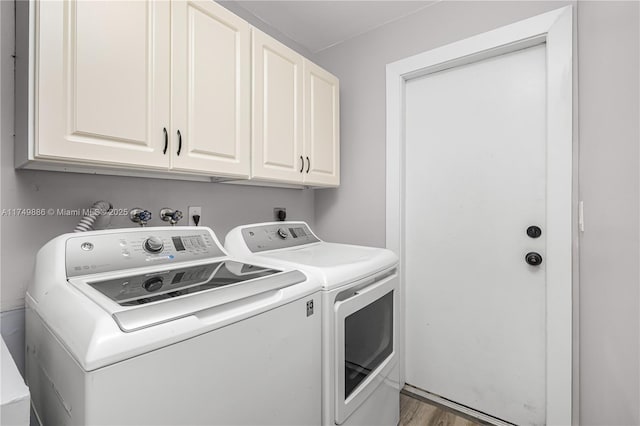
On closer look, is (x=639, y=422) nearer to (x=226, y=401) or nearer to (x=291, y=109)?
(x=226, y=401)

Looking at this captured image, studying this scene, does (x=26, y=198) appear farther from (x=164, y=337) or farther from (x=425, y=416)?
(x=425, y=416)

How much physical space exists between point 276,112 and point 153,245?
0.91 metres

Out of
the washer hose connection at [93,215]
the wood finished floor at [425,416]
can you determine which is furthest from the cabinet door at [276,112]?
the wood finished floor at [425,416]

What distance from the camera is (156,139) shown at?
3.71ft

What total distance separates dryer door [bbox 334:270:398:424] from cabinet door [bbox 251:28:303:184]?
2.49ft

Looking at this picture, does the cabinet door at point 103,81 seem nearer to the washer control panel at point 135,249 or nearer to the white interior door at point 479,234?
the washer control panel at point 135,249

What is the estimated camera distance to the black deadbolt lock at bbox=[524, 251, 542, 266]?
62.3 inches

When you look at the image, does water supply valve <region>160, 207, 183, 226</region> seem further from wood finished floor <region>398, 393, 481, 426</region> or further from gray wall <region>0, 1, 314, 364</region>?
wood finished floor <region>398, 393, 481, 426</region>

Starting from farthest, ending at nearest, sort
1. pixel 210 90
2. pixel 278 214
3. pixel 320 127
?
1. pixel 278 214
2. pixel 320 127
3. pixel 210 90

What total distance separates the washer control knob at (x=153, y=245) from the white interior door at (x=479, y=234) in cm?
150

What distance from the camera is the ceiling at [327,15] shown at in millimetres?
1814

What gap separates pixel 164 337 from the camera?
640mm

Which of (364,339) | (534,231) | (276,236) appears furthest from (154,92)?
(534,231)

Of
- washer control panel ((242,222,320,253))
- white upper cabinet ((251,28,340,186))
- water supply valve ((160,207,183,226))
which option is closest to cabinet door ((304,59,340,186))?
white upper cabinet ((251,28,340,186))
